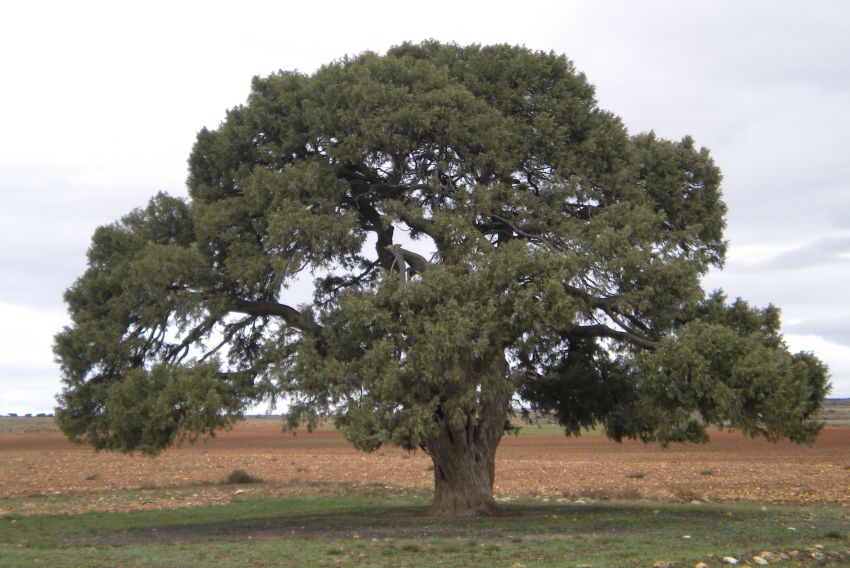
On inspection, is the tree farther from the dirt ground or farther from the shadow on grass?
the dirt ground

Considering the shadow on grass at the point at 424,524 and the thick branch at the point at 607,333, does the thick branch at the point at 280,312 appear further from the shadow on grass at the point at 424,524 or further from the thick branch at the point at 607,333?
the thick branch at the point at 607,333

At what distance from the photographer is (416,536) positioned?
59.6 ft

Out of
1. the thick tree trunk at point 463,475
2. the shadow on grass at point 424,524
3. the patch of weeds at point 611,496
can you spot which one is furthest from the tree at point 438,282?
the patch of weeds at point 611,496

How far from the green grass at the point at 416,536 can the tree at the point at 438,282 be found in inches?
84.2

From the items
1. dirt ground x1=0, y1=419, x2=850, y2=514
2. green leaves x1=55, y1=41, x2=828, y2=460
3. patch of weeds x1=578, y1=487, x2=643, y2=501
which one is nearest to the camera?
green leaves x1=55, y1=41, x2=828, y2=460

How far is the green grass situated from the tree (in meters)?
2.14

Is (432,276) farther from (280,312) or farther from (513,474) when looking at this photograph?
(513,474)

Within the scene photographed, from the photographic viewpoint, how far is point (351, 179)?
72.0ft

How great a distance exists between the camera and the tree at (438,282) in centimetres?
1727

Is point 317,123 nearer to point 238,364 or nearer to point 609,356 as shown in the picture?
point 238,364

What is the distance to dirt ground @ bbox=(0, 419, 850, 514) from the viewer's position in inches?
1352

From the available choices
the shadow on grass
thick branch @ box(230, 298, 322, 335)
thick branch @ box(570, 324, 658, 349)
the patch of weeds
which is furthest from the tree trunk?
the patch of weeds

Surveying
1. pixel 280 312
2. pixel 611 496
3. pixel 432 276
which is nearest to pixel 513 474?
pixel 611 496

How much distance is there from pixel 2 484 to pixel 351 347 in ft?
117
